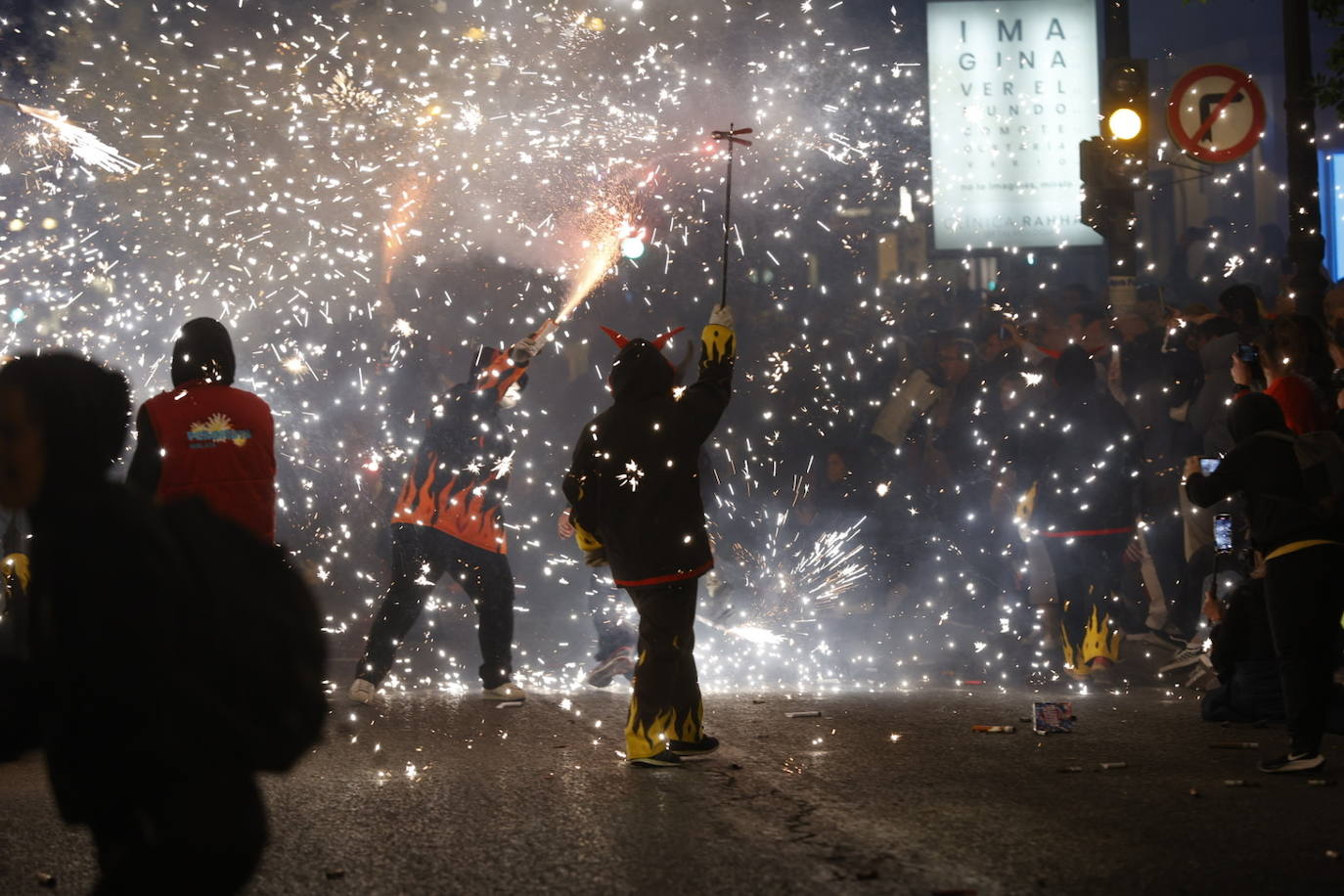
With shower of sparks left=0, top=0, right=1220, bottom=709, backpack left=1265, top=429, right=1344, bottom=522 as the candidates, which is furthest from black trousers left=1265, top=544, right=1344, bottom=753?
shower of sparks left=0, top=0, right=1220, bottom=709

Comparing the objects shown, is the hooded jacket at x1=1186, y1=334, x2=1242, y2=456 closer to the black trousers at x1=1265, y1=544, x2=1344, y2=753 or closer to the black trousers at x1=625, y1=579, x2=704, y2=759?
the black trousers at x1=1265, y1=544, x2=1344, y2=753

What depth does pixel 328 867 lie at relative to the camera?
4.74 metres

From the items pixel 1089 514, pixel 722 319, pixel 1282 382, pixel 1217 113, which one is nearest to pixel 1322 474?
pixel 1282 382

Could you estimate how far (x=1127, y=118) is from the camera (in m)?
12.0

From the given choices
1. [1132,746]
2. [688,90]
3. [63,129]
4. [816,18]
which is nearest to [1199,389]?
[1132,746]

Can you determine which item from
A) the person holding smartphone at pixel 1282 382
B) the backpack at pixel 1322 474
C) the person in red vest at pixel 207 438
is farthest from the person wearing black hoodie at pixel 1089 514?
the person in red vest at pixel 207 438

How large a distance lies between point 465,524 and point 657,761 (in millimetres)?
2715

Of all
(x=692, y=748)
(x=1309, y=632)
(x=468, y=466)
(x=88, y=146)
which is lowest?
(x=692, y=748)

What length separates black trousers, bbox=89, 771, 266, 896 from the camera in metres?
2.68

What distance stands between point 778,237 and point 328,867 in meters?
12.9

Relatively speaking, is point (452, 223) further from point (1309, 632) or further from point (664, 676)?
point (1309, 632)

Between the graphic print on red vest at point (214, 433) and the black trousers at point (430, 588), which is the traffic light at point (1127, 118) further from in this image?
the graphic print on red vest at point (214, 433)

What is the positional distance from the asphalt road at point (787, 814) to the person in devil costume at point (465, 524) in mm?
924

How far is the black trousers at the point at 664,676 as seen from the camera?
21.1ft
